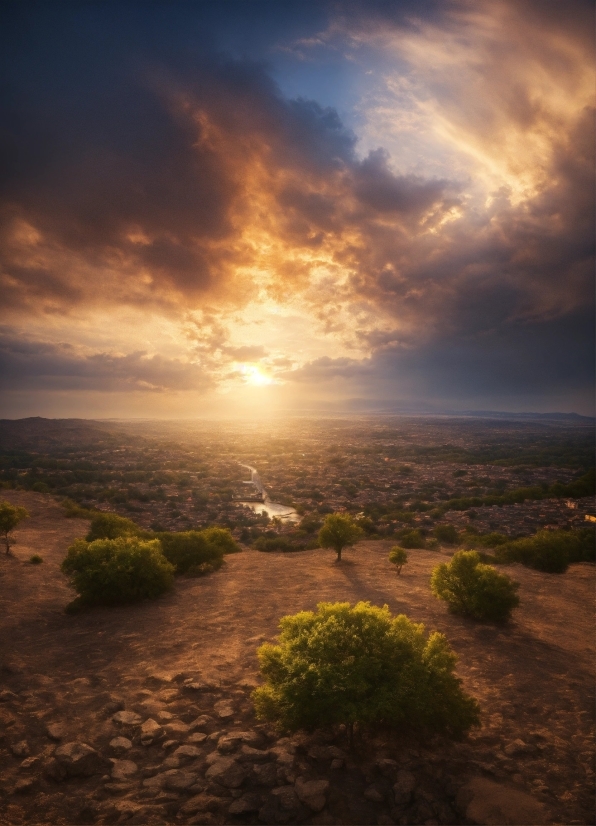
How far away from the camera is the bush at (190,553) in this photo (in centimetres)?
2152

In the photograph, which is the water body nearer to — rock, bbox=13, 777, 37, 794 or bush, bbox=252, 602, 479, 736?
bush, bbox=252, 602, 479, 736

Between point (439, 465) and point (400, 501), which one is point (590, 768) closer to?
A: point (400, 501)

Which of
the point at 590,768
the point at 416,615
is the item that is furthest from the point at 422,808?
the point at 416,615

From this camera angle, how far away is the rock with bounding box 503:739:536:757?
7539 millimetres

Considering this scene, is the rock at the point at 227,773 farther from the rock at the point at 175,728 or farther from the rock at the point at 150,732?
the rock at the point at 150,732

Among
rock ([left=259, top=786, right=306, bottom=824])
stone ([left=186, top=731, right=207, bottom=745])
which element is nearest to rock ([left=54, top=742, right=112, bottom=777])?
stone ([left=186, top=731, right=207, bottom=745])

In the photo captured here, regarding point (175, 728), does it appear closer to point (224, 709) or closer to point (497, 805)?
point (224, 709)

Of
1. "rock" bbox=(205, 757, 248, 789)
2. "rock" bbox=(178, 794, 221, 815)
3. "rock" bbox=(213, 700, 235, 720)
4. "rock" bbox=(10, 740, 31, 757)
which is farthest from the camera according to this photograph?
"rock" bbox=(213, 700, 235, 720)

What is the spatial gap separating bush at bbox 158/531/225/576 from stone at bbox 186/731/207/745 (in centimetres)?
1406

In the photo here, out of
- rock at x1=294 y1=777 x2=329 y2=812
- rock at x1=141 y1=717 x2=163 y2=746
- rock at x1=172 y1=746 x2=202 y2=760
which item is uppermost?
rock at x1=294 y1=777 x2=329 y2=812

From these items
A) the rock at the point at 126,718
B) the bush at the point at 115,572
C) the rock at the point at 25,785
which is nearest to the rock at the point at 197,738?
the rock at the point at 126,718

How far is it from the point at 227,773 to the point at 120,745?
2366 millimetres

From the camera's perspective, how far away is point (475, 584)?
1538 centimetres

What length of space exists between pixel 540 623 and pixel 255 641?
11.0 metres
